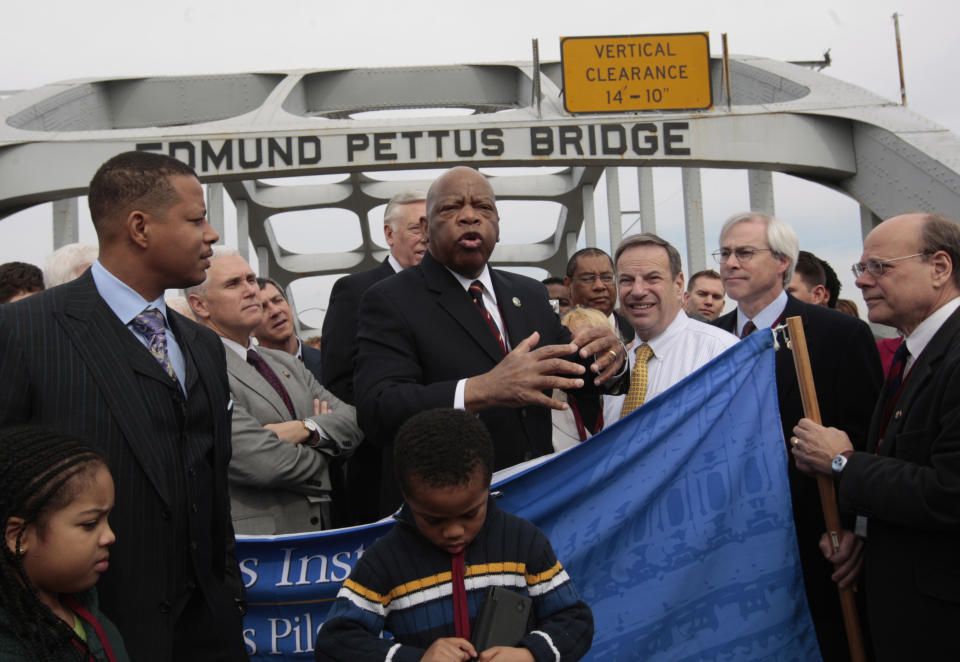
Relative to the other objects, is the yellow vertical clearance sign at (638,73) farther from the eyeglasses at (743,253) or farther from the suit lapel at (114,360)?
the suit lapel at (114,360)

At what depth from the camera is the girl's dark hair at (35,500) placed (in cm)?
212

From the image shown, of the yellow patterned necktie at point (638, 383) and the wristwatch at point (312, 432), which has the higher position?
the yellow patterned necktie at point (638, 383)

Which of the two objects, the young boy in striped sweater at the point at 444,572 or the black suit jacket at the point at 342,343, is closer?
the young boy in striped sweater at the point at 444,572

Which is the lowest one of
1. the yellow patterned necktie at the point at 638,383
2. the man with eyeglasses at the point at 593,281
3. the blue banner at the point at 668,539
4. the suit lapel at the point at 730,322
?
the blue banner at the point at 668,539

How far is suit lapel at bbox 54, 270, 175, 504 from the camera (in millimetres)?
2459

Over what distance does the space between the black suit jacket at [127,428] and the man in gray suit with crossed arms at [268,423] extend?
1186mm

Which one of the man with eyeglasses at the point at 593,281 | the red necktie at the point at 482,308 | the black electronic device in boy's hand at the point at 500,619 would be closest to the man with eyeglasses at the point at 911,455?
the red necktie at the point at 482,308

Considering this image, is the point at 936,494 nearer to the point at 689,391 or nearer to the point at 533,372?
the point at 689,391

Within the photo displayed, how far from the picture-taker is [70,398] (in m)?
2.41

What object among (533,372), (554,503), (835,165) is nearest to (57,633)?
(533,372)

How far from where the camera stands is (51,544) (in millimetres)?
2184

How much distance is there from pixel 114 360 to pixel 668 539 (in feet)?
6.94

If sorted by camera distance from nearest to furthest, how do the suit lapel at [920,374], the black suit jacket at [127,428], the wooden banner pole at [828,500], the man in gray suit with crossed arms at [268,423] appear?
the black suit jacket at [127,428]
the suit lapel at [920,374]
the wooden banner pole at [828,500]
the man in gray suit with crossed arms at [268,423]

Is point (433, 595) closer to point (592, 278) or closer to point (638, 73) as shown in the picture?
point (592, 278)
